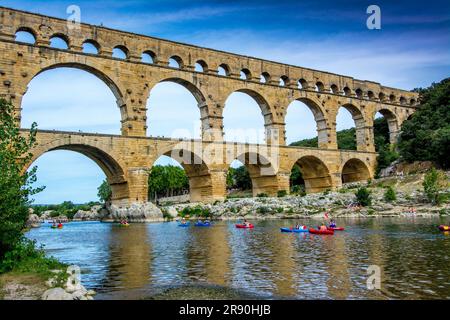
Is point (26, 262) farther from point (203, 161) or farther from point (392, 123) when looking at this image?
point (392, 123)

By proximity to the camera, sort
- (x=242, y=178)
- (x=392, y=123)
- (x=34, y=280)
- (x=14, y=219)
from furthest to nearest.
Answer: (x=242, y=178), (x=392, y=123), (x=14, y=219), (x=34, y=280)

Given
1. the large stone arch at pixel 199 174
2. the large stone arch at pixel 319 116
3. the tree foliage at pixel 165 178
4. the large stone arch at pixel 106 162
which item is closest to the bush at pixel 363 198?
the large stone arch at pixel 199 174

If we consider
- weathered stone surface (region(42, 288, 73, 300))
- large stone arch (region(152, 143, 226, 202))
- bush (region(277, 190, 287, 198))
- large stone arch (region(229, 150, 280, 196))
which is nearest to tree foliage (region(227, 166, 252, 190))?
large stone arch (region(229, 150, 280, 196))

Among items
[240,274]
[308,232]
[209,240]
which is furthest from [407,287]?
[308,232]

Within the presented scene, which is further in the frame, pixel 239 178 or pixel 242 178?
pixel 239 178

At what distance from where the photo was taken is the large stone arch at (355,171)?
52000mm

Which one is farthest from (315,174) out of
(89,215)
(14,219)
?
(14,219)

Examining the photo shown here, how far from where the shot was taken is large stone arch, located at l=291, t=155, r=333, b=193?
158ft

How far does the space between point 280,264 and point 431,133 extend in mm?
37898

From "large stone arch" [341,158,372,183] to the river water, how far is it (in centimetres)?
3128

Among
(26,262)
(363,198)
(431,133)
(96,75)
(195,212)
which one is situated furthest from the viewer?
(431,133)

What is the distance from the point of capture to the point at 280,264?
13.4 m

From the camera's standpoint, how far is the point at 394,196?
3747 centimetres

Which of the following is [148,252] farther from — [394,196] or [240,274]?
[394,196]
